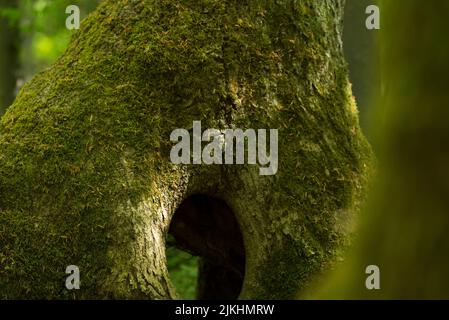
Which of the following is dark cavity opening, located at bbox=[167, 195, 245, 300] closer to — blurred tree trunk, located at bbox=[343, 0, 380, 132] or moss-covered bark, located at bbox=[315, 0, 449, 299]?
blurred tree trunk, located at bbox=[343, 0, 380, 132]

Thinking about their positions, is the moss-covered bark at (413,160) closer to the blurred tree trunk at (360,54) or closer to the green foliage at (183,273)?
the blurred tree trunk at (360,54)

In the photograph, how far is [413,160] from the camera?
2.51m

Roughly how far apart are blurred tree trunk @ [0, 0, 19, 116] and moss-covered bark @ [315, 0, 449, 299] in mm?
10200

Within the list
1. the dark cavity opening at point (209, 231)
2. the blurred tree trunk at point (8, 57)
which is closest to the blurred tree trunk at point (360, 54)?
the dark cavity opening at point (209, 231)

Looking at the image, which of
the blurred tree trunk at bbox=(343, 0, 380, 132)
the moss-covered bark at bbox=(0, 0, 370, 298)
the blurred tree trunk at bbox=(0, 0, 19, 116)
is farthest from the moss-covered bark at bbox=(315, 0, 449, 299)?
the blurred tree trunk at bbox=(0, 0, 19, 116)

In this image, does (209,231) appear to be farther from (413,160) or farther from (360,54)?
(413,160)

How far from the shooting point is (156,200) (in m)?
4.76

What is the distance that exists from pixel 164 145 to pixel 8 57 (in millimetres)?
8165

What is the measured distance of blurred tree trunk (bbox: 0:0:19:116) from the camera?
11984mm

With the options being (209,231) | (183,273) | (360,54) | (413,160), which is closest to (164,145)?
(209,231)

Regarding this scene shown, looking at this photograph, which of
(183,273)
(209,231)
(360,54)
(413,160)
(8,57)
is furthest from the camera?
(8,57)
